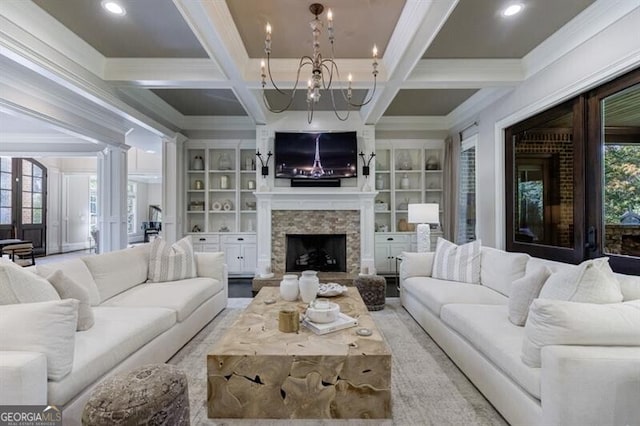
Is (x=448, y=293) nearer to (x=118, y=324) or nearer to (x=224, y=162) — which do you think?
(x=118, y=324)

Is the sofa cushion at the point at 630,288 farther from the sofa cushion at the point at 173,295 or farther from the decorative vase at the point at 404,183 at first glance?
the decorative vase at the point at 404,183

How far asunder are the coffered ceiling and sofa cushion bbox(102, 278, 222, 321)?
230 centimetres

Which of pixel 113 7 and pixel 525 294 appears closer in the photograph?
pixel 525 294

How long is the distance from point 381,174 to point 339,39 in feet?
11.0

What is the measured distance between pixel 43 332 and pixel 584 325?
8.52 ft

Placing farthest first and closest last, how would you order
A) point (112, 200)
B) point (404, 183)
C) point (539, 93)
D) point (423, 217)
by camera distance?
point (404, 183) < point (112, 200) < point (423, 217) < point (539, 93)

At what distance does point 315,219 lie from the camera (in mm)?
5617

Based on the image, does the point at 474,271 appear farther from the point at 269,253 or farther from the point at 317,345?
the point at 269,253

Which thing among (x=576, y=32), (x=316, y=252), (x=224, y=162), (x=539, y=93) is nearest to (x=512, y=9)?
(x=576, y=32)

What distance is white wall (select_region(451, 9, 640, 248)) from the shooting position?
2.49 meters

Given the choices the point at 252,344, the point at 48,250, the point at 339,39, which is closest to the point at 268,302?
the point at 252,344

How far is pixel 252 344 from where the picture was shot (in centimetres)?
197

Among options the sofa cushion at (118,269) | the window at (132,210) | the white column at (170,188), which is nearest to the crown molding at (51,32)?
the sofa cushion at (118,269)

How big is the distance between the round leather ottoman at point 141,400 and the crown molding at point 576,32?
3915 mm
